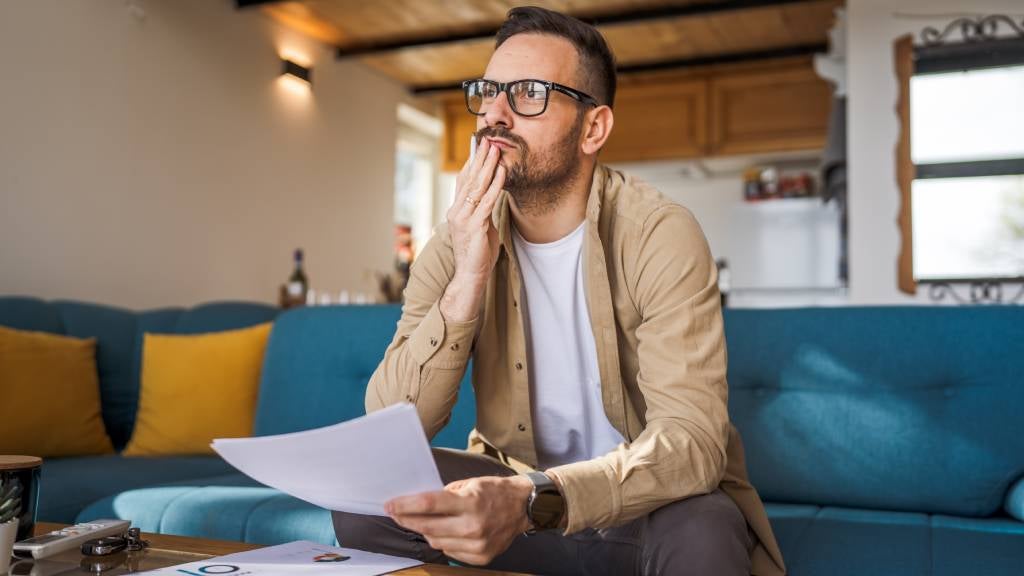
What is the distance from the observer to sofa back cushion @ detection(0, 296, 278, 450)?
105 inches

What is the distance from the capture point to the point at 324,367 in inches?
87.1

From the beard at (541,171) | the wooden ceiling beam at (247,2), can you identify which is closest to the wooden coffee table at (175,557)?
the beard at (541,171)

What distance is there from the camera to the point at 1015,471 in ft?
5.45

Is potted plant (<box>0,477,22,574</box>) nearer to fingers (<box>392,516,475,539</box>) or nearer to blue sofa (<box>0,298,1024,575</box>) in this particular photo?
fingers (<box>392,516,475,539</box>)

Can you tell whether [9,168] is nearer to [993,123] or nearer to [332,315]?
[332,315]

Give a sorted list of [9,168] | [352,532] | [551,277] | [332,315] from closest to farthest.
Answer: [352,532] → [551,277] → [332,315] → [9,168]

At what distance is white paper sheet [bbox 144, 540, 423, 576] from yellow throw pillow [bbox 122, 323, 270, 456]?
1.63 metres

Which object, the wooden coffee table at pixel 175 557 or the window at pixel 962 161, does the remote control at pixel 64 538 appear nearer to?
the wooden coffee table at pixel 175 557

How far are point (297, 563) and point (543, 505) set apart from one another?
0.28 metres

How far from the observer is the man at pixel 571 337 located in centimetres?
113

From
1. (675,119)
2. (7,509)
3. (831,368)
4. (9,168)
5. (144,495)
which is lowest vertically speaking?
(144,495)

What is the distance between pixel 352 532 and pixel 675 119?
5152 mm

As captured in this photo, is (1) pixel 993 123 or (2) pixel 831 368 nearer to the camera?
(2) pixel 831 368

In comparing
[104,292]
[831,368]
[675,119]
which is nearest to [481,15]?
[675,119]
